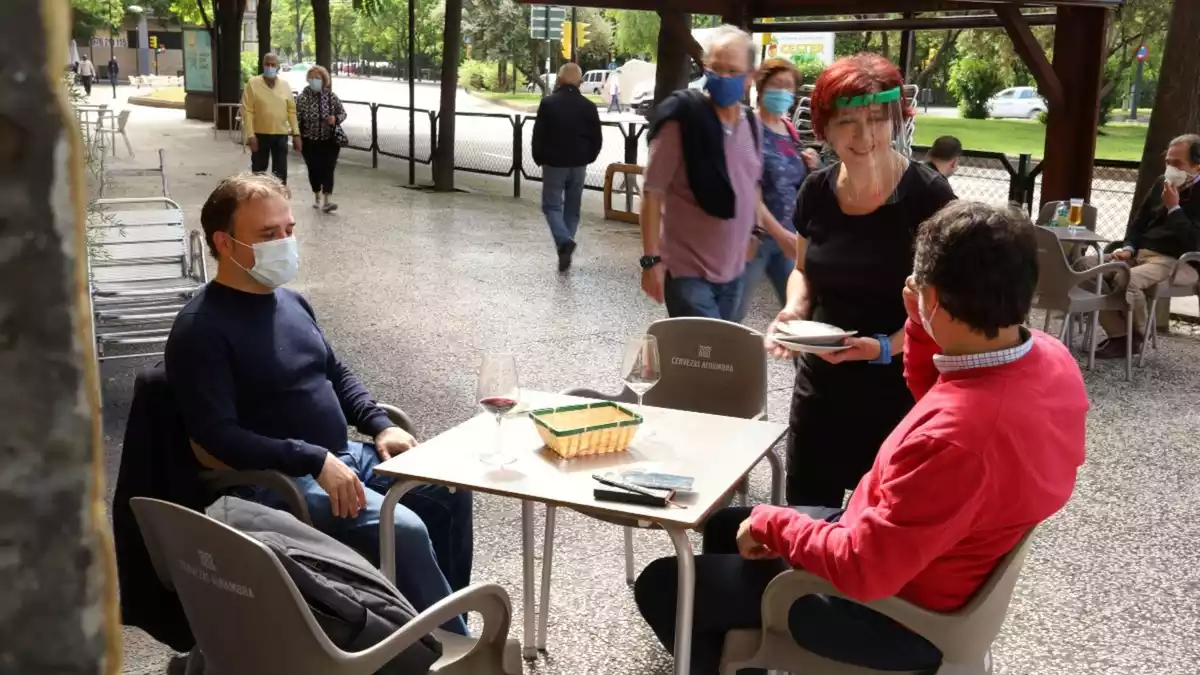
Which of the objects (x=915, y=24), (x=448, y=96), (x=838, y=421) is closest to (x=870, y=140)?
(x=838, y=421)

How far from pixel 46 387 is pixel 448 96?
15532mm

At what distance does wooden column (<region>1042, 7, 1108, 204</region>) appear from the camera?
31.1 ft

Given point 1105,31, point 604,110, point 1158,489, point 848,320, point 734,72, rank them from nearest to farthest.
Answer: point 848,320 < point 734,72 < point 1158,489 < point 1105,31 < point 604,110

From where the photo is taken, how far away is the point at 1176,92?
9.16 metres

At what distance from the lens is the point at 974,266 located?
2312mm

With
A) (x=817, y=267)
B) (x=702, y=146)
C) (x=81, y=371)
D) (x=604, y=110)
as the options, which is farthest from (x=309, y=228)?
(x=604, y=110)

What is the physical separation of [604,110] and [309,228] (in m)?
31.6

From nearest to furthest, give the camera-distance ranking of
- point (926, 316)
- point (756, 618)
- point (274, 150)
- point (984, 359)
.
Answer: point (984, 359)
point (926, 316)
point (756, 618)
point (274, 150)

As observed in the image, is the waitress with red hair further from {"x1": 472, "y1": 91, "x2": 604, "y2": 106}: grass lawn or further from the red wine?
{"x1": 472, "y1": 91, "x2": 604, "y2": 106}: grass lawn

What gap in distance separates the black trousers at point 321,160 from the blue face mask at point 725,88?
9.19m

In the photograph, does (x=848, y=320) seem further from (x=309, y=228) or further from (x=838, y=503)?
(x=309, y=228)

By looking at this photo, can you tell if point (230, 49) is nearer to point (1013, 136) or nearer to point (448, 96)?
point (448, 96)

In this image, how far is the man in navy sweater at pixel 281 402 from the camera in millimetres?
3090

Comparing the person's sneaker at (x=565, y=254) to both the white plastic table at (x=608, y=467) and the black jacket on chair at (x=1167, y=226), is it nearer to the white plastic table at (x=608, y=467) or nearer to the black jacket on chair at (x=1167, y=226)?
the black jacket on chair at (x=1167, y=226)
